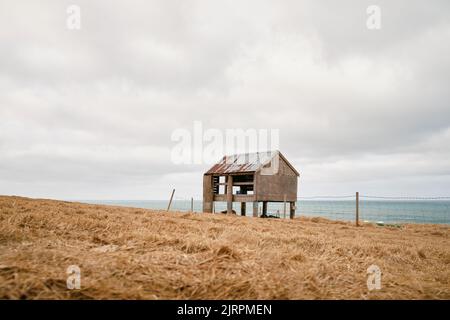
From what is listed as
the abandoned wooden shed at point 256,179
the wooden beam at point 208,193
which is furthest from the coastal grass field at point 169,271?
the wooden beam at point 208,193

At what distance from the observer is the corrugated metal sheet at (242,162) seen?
91.1 ft

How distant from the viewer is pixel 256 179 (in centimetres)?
2653

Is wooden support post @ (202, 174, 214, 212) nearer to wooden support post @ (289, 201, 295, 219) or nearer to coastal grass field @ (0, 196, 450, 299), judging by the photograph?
wooden support post @ (289, 201, 295, 219)

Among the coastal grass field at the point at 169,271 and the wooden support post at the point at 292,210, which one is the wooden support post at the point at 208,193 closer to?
the wooden support post at the point at 292,210

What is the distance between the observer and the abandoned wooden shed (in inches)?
1061

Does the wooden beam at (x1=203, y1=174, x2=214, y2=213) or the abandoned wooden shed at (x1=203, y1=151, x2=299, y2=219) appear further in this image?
the wooden beam at (x1=203, y1=174, x2=214, y2=213)

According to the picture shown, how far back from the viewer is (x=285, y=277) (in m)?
→ 3.22

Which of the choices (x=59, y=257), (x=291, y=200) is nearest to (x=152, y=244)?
(x=59, y=257)

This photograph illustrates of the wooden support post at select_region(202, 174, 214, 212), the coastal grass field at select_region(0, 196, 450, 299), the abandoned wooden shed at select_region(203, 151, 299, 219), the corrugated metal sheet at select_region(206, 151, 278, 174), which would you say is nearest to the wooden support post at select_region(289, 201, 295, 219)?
the abandoned wooden shed at select_region(203, 151, 299, 219)

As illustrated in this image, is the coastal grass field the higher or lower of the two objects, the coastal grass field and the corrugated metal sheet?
the lower

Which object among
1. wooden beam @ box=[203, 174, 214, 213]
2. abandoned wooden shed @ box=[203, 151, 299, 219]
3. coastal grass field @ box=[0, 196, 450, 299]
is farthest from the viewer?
wooden beam @ box=[203, 174, 214, 213]
